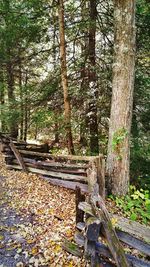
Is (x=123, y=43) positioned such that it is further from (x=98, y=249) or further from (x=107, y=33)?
(x=98, y=249)

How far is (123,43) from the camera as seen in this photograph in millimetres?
6211

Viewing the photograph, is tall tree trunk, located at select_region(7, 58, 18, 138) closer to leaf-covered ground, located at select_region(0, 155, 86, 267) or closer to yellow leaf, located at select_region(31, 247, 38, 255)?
leaf-covered ground, located at select_region(0, 155, 86, 267)

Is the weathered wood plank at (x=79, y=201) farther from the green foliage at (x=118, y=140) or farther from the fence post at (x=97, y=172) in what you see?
the green foliage at (x=118, y=140)

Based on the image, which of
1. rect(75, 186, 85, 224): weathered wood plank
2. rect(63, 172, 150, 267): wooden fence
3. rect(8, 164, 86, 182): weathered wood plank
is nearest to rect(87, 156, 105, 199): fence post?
rect(8, 164, 86, 182): weathered wood plank

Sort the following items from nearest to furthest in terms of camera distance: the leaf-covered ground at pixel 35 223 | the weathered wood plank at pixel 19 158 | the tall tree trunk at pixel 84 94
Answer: the leaf-covered ground at pixel 35 223 < the tall tree trunk at pixel 84 94 < the weathered wood plank at pixel 19 158

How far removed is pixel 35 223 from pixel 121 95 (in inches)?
139

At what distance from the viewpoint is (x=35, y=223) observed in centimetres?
598

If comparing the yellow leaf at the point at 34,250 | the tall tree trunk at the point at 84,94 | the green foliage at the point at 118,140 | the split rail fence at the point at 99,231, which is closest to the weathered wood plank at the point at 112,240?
the split rail fence at the point at 99,231

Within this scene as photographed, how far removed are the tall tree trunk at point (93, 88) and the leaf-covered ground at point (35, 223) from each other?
2.50 meters

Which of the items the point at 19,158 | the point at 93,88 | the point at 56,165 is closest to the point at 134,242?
the point at 56,165

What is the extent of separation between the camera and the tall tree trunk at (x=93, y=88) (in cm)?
886

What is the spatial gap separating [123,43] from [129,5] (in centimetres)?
82

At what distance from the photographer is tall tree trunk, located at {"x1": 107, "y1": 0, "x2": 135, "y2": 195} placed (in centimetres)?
616

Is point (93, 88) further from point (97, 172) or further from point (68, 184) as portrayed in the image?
point (97, 172)
